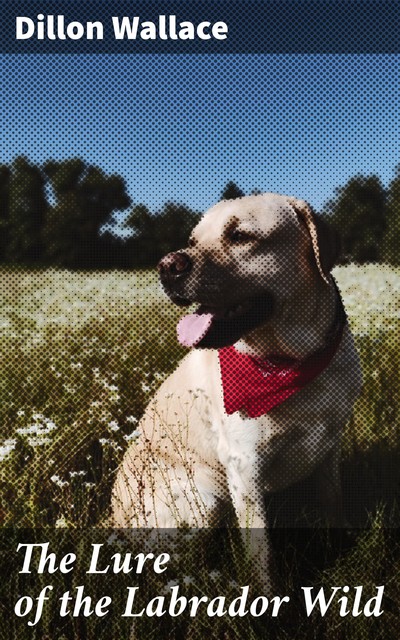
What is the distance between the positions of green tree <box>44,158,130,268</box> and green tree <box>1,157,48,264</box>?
0.11m

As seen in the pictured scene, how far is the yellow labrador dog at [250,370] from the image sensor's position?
11.5 feet

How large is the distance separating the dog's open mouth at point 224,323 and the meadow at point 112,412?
655 mm

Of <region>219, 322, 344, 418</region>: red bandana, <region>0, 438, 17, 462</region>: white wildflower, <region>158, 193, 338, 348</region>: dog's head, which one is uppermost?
<region>158, 193, 338, 348</region>: dog's head

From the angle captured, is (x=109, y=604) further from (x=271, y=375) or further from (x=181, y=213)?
(x=181, y=213)

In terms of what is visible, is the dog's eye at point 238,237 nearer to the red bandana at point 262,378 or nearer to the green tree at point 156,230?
the red bandana at point 262,378

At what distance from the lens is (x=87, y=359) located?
5934 mm

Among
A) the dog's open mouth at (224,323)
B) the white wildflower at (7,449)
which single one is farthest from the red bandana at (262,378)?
the white wildflower at (7,449)

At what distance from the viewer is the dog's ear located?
3.50 metres

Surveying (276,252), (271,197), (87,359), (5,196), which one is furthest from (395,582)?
(5,196)

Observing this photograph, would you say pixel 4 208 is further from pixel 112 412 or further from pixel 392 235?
pixel 392 235

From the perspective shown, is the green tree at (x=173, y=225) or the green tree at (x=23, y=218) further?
the green tree at (x=23, y=218)

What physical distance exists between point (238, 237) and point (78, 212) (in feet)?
12.6

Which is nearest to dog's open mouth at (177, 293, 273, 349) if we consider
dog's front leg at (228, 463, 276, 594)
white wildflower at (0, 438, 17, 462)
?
dog's front leg at (228, 463, 276, 594)

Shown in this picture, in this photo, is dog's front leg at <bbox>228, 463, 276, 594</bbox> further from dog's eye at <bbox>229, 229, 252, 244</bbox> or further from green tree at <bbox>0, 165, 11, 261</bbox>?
green tree at <bbox>0, 165, 11, 261</bbox>
